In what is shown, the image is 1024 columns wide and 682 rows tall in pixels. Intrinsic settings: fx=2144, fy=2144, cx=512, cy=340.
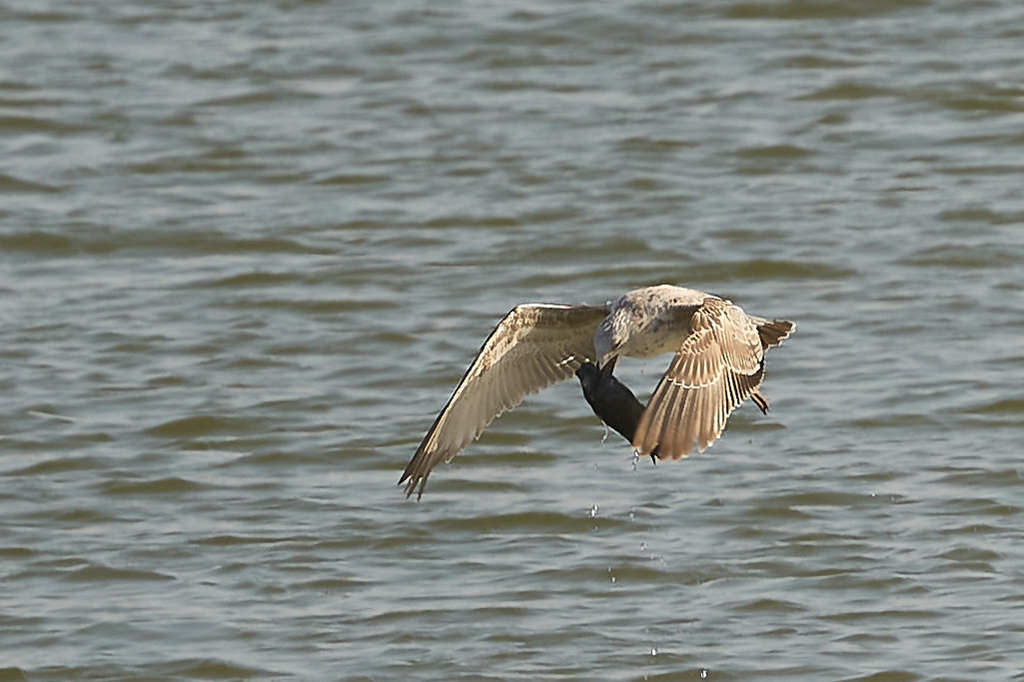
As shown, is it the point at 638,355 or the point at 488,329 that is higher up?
the point at 638,355

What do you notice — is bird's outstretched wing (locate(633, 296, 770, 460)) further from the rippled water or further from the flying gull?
the rippled water

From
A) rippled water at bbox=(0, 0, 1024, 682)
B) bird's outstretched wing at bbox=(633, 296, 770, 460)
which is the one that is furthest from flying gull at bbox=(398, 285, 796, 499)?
rippled water at bbox=(0, 0, 1024, 682)

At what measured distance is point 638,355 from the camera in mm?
Answer: 6113

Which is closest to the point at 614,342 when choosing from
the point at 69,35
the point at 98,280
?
the point at 98,280

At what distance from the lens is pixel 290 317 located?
34.2ft

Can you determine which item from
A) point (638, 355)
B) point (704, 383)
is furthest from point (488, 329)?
point (704, 383)

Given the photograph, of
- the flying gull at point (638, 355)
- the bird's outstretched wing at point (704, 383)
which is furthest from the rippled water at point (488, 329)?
the bird's outstretched wing at point (704, 383)

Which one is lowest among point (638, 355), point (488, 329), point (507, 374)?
point (488, 329)

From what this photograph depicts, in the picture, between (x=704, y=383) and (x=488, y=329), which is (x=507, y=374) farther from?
(x=488, y=329)

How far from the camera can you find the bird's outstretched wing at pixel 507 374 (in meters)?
6.55

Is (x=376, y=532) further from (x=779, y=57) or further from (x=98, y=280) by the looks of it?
(x=779, y=57)

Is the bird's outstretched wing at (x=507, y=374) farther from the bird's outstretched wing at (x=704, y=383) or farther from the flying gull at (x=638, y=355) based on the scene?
the bird's outstretched wing at (x=704, y=383)

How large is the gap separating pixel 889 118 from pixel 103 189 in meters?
4.64

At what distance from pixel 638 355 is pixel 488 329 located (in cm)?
397
